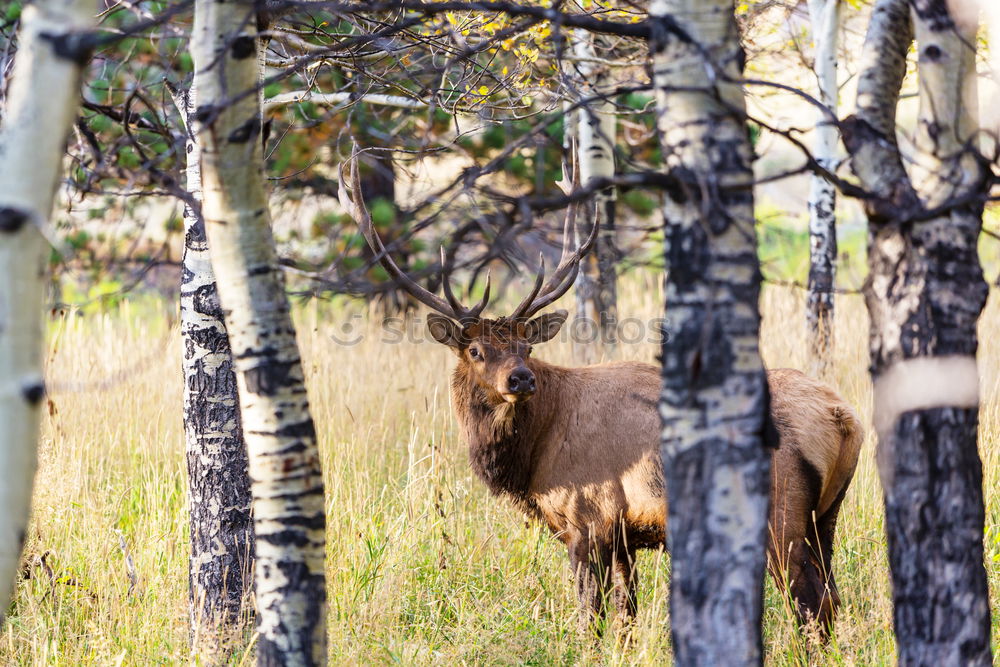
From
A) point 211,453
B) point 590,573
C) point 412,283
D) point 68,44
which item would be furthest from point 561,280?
point 68,44

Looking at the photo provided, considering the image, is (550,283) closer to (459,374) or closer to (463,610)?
(459,374)

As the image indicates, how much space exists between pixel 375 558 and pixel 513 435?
0.95m

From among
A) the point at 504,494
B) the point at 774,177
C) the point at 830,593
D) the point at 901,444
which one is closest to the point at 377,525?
the point at 504,494

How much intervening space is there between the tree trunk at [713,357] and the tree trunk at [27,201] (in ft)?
4.37

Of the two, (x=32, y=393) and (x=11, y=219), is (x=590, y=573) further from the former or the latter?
(x=11, y=219)

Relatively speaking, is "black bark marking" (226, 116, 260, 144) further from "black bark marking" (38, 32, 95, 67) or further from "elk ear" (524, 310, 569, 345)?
"elk ear" (524, 310, 569, 345)

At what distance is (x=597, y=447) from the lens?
15.0 feet

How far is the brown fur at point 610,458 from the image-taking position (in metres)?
4.14

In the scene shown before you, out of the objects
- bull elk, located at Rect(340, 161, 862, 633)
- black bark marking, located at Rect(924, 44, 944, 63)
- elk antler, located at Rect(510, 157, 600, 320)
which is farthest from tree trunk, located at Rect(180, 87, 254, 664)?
black bark marking, located at Rect(924, 44, 944, 63)

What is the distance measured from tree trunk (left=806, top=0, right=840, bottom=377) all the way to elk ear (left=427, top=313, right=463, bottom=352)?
2.95 meters

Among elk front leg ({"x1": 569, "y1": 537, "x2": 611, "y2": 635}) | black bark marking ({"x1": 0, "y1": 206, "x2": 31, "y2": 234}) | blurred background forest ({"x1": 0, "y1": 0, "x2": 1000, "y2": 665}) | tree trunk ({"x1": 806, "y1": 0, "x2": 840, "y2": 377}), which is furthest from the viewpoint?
tree trunk ({"x1": 806, "y1": 0, "x2": 840, "y2": 377})

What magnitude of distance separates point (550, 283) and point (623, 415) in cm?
90

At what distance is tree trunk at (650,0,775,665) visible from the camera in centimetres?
224

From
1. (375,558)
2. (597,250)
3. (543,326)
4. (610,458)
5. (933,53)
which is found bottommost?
(375,558)
